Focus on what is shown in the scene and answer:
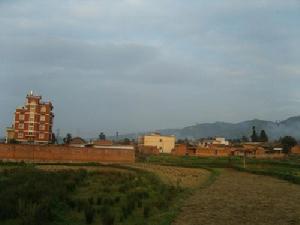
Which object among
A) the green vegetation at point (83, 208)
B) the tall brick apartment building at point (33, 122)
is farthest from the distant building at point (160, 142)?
the green vegetation at point (83, 208)

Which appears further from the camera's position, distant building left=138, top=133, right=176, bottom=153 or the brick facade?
distant building left=138, top=133, right=176, bottom=153

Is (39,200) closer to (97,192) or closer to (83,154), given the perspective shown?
(97,192)

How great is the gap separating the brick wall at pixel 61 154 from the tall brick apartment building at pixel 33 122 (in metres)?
33.6

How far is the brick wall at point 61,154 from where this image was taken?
248 feet

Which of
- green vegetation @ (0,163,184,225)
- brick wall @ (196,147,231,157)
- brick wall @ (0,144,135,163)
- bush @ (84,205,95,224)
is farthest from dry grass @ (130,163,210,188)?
brick wall @ (196,147,231,157)

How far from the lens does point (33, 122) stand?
111 meters

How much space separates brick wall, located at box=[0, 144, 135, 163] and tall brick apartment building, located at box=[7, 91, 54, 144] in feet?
110

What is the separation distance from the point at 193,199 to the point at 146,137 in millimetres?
129280

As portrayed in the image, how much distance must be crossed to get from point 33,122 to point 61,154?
34.3m

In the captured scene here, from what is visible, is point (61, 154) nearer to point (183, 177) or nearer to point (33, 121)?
point (33, 121)

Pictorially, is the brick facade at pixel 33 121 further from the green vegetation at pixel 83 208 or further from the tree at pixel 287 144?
the green vegetation at pixel 83 208

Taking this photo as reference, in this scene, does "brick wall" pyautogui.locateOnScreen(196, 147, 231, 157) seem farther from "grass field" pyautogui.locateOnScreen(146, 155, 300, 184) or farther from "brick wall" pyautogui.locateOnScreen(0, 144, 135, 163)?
"brick wall" pyautogui.locateOnScreen(0, 144, 135, 163)

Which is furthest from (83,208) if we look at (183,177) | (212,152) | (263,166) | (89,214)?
(212,152)

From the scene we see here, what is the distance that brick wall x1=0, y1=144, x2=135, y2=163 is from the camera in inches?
2975
